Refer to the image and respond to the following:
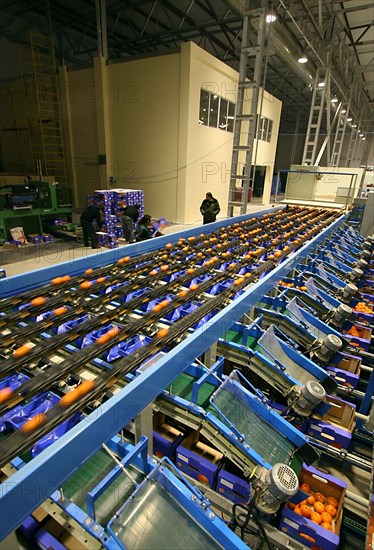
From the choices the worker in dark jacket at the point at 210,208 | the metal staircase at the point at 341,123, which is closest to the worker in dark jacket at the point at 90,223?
the worker in dark jacket at the point at 210,208

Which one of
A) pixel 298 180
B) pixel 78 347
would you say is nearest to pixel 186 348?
pixel 78 347

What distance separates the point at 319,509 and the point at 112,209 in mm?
7304

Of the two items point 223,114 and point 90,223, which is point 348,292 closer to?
point 90,223

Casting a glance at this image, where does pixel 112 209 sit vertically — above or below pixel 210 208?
below

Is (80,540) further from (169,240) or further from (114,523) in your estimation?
(169,240)

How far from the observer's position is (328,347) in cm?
257

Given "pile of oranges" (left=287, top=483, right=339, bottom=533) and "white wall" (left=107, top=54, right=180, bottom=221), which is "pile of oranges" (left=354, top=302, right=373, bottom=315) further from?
"white wall" (left=107, top=54, right=180, bottom=221)

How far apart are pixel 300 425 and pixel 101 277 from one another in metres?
2.08

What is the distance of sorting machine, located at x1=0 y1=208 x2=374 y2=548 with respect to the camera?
1260mm

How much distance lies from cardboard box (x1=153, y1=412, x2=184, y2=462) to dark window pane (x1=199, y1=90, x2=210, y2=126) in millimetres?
9543

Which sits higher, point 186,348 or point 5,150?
point 5,150

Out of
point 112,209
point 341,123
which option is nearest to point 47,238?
point 112,209

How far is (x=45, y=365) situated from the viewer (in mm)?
1791

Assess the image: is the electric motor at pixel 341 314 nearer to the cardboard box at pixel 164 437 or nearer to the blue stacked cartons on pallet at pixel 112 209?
the cardboard box at pixel 164 437
